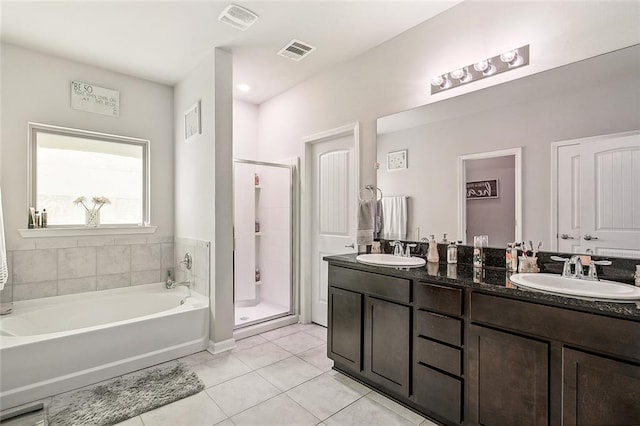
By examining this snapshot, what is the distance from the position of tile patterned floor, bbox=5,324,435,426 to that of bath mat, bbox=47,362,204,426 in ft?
0.25

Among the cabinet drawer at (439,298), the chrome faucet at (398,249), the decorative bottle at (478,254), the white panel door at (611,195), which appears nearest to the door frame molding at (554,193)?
the white panel door at (611,195)

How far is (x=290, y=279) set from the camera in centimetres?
358

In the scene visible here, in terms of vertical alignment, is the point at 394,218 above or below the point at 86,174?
below

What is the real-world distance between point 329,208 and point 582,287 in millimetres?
2185

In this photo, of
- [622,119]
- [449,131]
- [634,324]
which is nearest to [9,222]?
[449,131]

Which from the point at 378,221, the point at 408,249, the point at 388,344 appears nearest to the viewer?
the point at 388,344

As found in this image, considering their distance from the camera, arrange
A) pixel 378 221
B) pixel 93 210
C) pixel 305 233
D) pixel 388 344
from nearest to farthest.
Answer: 1. pixel 388 344
2. pixel 378 221
3. pixel 93 210
4. pixel 305 233

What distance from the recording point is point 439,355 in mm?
1703

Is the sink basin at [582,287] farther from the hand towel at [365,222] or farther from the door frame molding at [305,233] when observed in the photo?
the door frame molding at [305,233]

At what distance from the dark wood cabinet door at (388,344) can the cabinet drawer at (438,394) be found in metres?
0.09

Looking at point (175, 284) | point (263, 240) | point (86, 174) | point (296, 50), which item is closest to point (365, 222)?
point (296, 50)

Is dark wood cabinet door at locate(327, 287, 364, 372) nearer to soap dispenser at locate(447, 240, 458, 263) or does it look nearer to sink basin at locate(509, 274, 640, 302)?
soap dispenser at locate(447, 240, 458, 263)

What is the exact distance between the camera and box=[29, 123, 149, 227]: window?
9.43ft

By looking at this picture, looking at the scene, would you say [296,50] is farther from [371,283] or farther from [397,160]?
[371,283]
